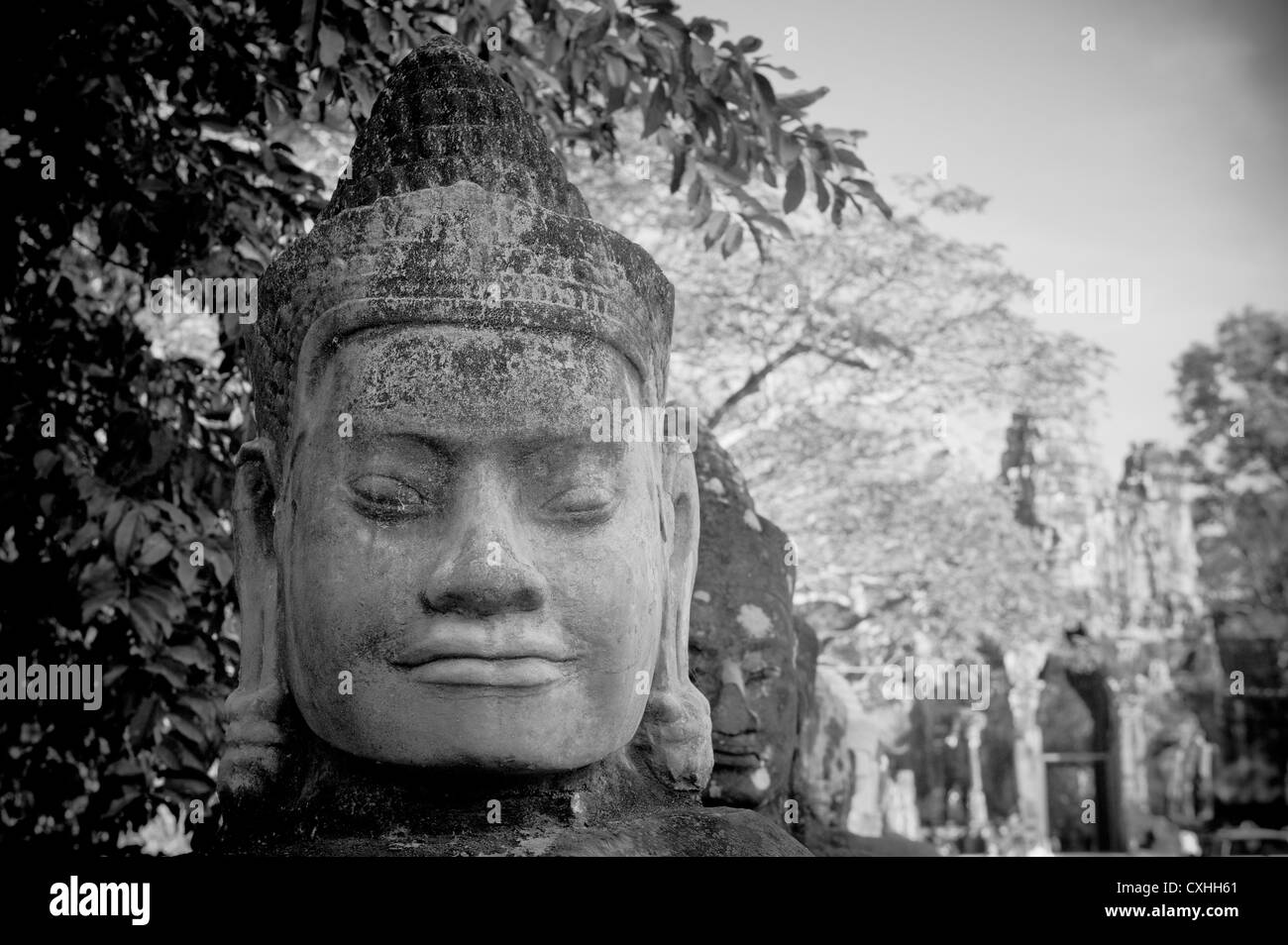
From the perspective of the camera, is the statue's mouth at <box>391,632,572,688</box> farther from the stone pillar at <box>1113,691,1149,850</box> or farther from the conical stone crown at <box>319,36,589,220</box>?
the stone pillar at <box>1113,691,1149,850</box>

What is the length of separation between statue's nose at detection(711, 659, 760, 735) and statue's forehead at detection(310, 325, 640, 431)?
110 cm

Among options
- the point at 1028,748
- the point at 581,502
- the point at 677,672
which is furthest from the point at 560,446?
the point at 1028,748

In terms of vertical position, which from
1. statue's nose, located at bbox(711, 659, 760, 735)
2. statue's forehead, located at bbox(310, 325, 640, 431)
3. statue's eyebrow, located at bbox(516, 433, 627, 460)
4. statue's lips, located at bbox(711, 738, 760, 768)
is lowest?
statue's lips, located at bbox(711, 738, 760, 768)

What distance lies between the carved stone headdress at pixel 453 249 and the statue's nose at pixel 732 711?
2.99ft

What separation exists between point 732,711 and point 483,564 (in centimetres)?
121

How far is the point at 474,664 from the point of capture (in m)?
2.19

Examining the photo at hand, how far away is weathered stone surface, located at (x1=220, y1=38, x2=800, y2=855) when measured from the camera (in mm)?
2211

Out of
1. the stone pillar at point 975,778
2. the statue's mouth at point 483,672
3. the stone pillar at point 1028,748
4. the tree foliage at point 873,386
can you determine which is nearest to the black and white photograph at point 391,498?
the statue's mouth at point 483,672

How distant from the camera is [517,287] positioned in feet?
7.67

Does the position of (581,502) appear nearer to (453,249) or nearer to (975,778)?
(453,249)

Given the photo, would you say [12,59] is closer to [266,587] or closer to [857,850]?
[266,587]

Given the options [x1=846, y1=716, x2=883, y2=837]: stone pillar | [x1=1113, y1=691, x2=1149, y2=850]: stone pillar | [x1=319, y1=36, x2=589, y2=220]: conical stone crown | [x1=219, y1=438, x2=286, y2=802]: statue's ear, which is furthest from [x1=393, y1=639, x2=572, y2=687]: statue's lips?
[x1=1113, y1=691, x2=1149, y2=850]: stone pillar
